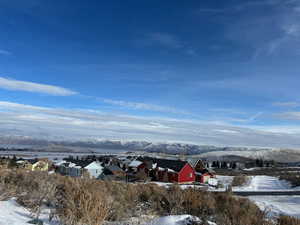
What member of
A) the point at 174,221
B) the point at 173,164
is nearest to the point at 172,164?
the point at 173,164

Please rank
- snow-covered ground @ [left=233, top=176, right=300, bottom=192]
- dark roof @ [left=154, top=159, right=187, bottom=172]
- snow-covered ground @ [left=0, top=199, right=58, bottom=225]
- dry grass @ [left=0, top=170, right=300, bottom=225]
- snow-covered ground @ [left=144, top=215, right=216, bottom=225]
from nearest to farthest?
snow-covered ground @ [left=0, top=199, right=58, bottom=225], dry grass @ [left=0, top=170, right=300, bottom=225], snow-covered ground @ [left=144, top=215, right=216, bottom=225], snow-covered ground @ [left=233, top=176, right=300, bottom=192], dark roof @ [left=154, top=159, right=187, bottom=172]

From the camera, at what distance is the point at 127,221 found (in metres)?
7.71

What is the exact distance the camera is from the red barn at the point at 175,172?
5447 cm

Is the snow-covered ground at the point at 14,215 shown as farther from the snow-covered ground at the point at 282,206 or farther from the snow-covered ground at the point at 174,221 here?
the snow-covered ground at the point at 282,206

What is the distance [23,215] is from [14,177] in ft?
16.6

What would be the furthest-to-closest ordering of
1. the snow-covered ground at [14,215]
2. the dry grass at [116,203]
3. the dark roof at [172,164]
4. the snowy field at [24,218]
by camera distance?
the dark roof at [172,164] → the snowy field at [24,218] → the dry grass at [116,203] → the snow-covered ground at [14,215]

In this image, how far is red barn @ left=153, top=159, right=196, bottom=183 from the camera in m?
54.5

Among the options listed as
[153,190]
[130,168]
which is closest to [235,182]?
[130,168]

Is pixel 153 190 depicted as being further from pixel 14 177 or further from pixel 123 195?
pixel 14 177

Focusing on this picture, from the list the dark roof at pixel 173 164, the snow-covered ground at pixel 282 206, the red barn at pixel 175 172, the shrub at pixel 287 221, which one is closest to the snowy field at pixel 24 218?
the shrub at pixel 287 221

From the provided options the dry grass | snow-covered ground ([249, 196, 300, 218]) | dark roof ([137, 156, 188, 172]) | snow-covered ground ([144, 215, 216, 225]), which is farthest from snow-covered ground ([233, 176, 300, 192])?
snow-covered ground ([144, 215, 216, 225])

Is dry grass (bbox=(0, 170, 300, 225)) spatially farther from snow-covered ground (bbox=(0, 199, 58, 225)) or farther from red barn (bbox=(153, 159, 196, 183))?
red barn (bbox=(153, 159, 196, 183))

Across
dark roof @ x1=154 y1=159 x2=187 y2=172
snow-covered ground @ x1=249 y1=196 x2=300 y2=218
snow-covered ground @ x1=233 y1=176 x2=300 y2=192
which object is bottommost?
snow-covered ground @ x1=233 y1=176 x2=300 y2=192

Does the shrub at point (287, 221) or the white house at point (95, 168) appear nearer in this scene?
the shrub at point (287, 221)
